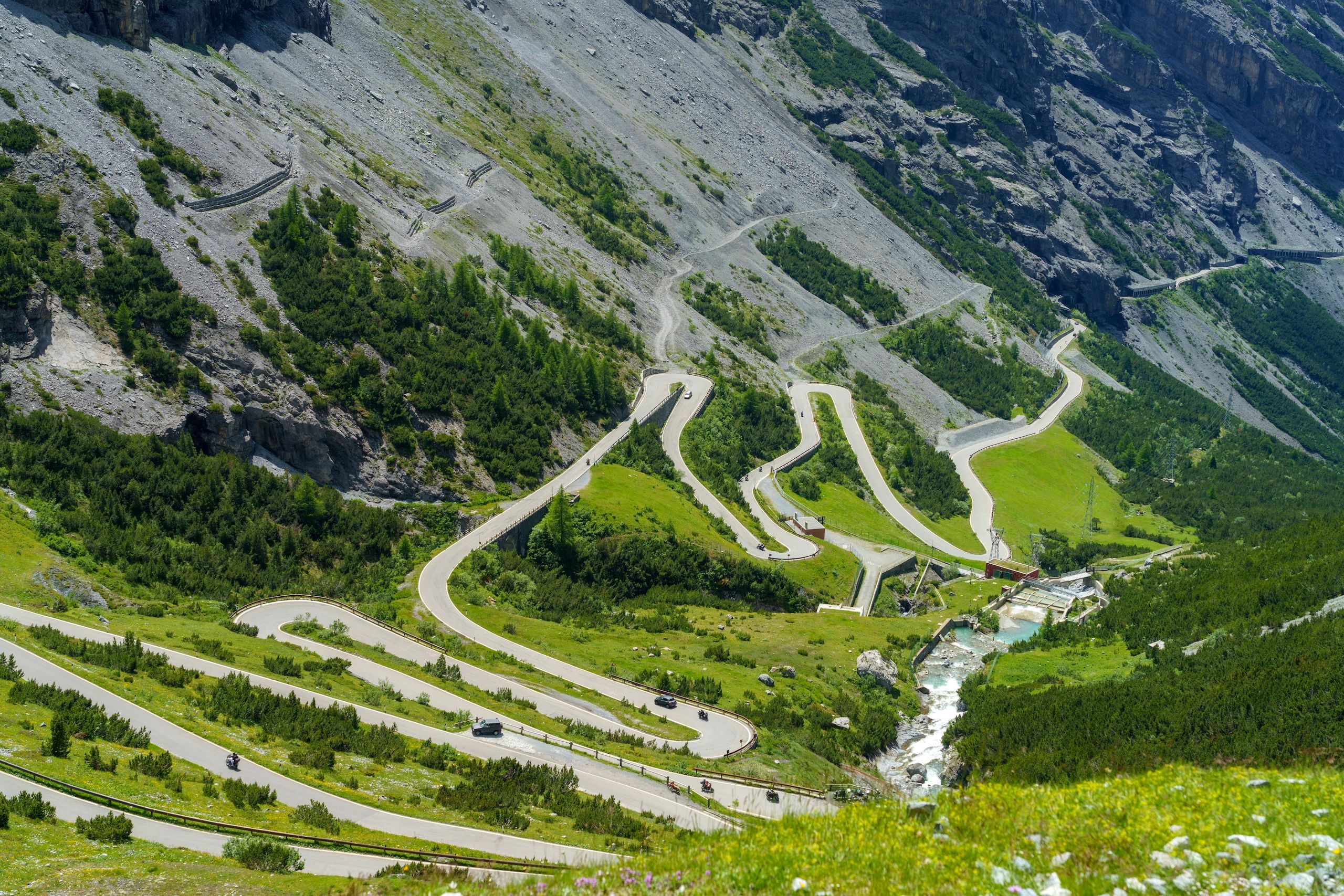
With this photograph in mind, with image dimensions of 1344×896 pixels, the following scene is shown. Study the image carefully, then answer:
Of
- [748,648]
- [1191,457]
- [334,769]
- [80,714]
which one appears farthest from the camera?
[1191,457]

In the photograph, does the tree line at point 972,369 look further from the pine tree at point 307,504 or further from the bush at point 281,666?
the bush at point 281,666

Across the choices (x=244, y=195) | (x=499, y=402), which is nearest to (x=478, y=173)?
(x=244, y=195)

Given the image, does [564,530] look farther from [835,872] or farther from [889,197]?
[889,197]

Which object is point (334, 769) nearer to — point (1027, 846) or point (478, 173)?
point (1027, 846)

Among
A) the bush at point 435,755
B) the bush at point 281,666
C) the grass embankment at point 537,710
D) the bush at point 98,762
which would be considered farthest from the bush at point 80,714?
the grass embankment at point 537,710

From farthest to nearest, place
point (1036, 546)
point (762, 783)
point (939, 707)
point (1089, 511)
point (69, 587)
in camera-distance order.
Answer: point (1089, 511) → point (1036, 546) → point (939, 707) → point (69, 587) → point (762, 783)

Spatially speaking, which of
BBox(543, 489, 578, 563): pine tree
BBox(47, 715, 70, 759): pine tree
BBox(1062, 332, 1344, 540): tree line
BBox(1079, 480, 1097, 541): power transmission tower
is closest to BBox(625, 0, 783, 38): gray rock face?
BBox(1062, 332, 1344, 540): tree line
